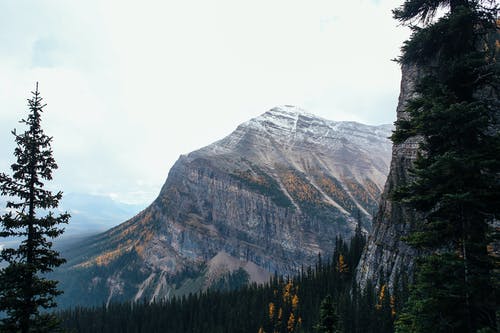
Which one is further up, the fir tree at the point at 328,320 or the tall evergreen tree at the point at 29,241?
the tall evergreen tree at the point at 29,241

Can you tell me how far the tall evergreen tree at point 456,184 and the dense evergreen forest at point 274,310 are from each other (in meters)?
65.6

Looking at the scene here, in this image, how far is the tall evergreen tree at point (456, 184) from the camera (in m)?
11.6

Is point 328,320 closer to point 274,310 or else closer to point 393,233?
point 393,233

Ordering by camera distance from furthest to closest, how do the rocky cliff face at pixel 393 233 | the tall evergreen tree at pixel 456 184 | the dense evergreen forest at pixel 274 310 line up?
the rocky cliff face at pixel 393 233 → the dense evergreen forest at pixel 274 310 → the tall evergreen tree at pixel 456 184

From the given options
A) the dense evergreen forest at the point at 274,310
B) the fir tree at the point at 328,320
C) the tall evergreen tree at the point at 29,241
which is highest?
the tall evergreen tree at the point at 29,241

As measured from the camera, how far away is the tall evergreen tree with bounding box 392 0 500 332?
38.0 feet

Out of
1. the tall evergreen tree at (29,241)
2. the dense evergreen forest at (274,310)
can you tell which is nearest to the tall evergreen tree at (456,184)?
the tall evergreen tree at (29,241)

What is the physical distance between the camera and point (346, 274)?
384 ft

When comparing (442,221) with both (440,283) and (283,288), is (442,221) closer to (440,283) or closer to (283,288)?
(440,283)

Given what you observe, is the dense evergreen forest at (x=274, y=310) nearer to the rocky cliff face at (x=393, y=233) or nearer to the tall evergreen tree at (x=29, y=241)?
the rocky cliff face at (x=393, y=233)

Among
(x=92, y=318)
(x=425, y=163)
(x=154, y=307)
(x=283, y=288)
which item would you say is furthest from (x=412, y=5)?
(x=92, y=318)

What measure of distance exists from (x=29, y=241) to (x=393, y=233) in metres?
89.2

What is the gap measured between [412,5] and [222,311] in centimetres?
12839

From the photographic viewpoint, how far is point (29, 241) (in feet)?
52.9
